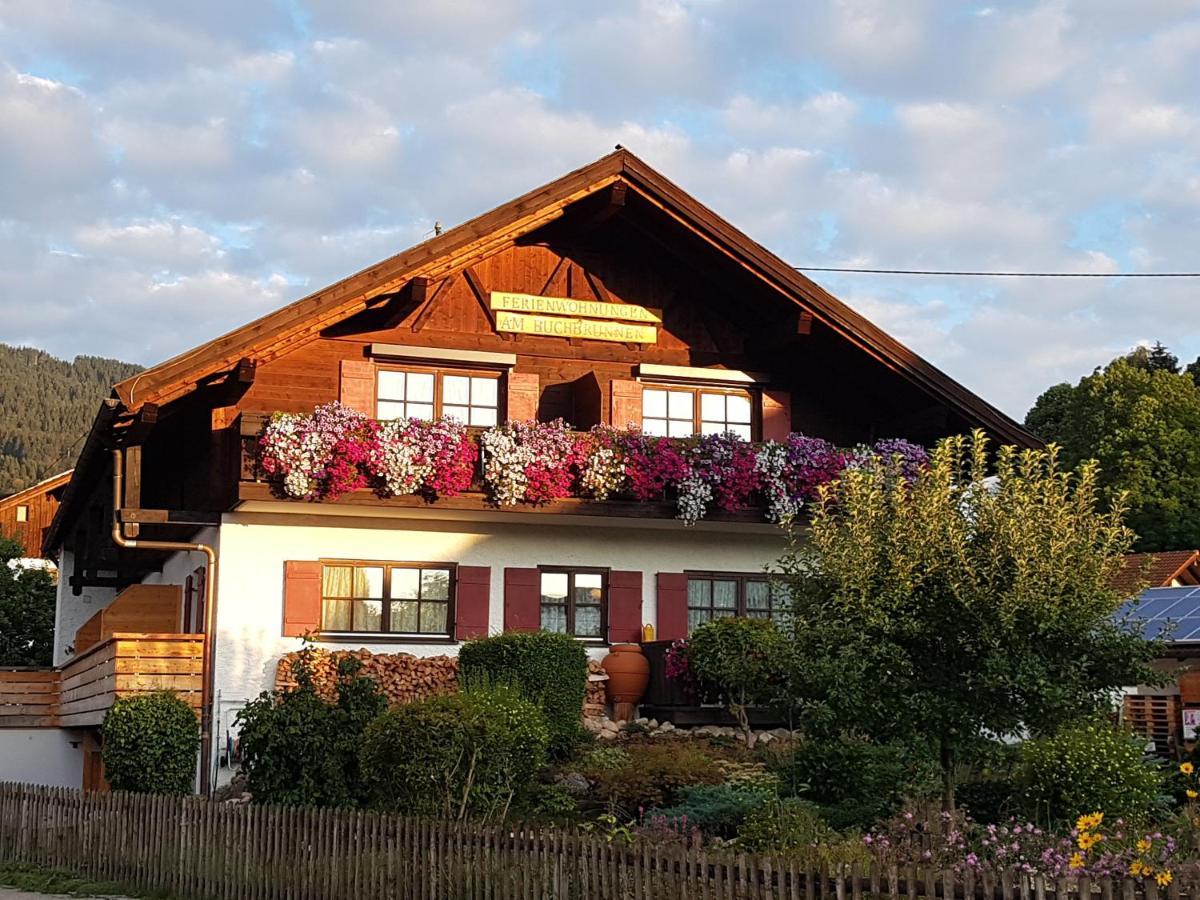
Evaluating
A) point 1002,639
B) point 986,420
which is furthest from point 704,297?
point 1002,639

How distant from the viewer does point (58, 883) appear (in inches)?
598

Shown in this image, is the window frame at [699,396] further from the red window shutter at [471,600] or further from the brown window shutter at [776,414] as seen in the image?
the red window shutter at [471,600]

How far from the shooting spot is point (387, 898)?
12.0 m

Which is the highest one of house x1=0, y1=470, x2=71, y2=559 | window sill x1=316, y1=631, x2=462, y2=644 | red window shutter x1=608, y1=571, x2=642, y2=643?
house x1=0, y1=470, x2=71, y2=559

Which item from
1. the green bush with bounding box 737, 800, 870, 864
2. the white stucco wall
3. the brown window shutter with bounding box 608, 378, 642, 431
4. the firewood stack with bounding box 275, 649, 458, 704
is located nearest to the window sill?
the firewood stack with bounding box 275, 649, 458, 704

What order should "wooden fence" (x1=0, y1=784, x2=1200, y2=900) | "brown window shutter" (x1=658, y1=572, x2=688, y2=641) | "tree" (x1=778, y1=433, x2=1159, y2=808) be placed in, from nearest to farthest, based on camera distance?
"wooden fence" (x1=0, y1=784, x2=1200, y2=900) → "tree" (x1=778, y1=433, x2=1159, y2=808) → "brown window shutter" (x1=658, y1=572, x2=688, y2=641)

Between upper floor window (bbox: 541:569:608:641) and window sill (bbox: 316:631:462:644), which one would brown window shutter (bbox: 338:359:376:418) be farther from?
upper floor window (bbox: 541:569:608:641)

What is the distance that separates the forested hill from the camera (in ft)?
395

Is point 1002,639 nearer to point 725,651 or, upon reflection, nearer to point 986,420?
point 725,651

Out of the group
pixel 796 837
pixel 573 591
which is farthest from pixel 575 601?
pixel 796 837

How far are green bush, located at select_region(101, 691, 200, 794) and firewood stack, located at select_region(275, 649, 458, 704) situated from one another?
1454 mm

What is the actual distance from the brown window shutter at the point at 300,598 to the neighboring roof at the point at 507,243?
105 inches

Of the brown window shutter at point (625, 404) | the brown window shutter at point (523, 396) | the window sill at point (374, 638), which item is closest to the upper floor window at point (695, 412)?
the brown window shutter at point (625, 404)

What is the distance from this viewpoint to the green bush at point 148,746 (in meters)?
18.4
